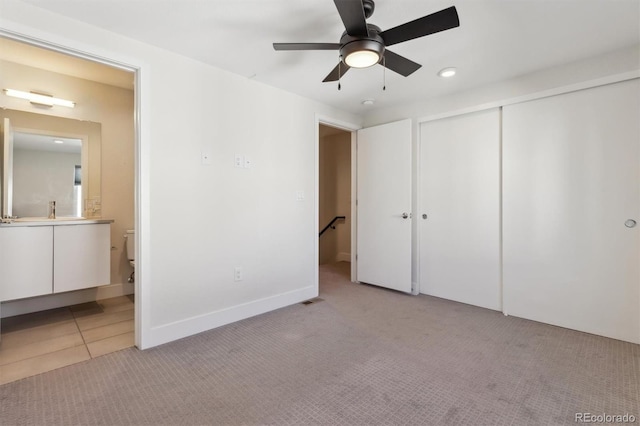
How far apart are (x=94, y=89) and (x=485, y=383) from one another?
14.8 feet

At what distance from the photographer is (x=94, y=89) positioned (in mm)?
3273

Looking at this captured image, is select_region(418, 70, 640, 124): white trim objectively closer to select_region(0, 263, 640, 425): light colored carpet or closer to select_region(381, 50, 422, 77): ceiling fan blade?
select_region(381, 50, 422, 77): ceiling fan blade

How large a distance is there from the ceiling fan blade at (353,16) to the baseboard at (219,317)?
2389mm

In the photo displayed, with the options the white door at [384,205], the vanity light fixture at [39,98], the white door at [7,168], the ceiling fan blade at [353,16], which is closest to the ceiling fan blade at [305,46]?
the ceiling fan blade at [353,16]

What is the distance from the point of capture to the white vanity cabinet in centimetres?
243

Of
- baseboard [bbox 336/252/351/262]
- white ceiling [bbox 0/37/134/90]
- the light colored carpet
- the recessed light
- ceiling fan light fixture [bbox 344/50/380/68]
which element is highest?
white ceiling [bbox 0/37/134/90]

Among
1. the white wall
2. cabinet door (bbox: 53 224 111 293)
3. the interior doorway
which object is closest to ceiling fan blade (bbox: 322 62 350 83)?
the white wall

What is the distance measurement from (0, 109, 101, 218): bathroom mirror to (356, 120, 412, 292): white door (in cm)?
317

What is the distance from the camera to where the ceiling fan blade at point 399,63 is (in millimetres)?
1886

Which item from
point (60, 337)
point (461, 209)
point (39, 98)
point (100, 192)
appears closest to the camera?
point (60, 337)

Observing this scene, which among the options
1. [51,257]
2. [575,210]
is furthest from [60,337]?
[575,210]

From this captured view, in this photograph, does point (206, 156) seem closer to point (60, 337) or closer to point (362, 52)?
point (362, 52)

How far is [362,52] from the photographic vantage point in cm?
167

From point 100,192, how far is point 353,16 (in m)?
3.34
